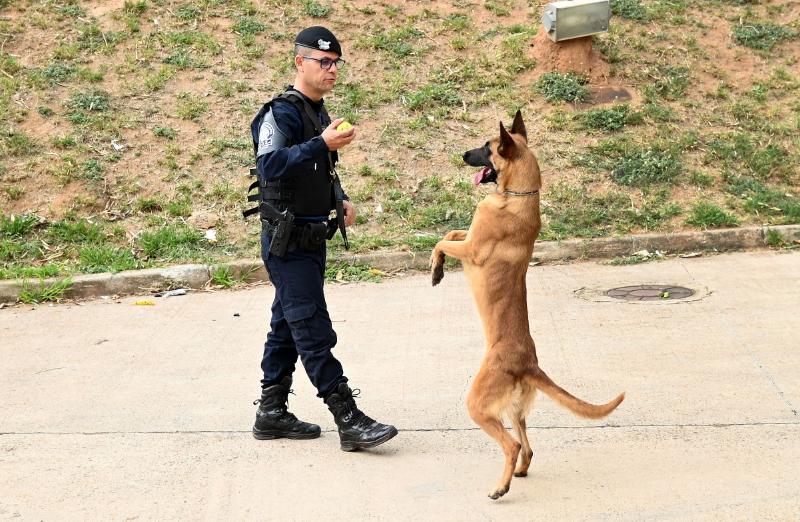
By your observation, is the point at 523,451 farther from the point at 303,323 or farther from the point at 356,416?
the point at 303,323

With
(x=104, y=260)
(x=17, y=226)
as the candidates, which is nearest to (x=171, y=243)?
(x=104, y=260)

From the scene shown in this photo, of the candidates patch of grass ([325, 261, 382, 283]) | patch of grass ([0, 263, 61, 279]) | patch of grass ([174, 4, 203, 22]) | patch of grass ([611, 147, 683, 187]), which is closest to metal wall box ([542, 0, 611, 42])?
patch of grass ([611, 147, 683, 187])

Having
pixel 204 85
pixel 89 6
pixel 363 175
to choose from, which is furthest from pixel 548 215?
pixel 89 6

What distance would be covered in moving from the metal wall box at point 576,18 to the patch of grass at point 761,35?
80.9 inches

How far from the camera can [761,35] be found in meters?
12.2

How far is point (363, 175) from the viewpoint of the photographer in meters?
10.2

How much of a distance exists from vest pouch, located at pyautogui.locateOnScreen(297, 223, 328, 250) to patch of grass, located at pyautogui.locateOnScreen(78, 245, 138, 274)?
4.03 metres

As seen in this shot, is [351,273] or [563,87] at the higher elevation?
[563,87]

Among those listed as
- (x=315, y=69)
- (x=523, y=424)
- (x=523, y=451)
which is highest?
(x=315, y=69)

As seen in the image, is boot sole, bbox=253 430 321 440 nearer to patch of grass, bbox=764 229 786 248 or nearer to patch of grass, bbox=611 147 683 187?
patch of grass, bbox=764 229 786 248

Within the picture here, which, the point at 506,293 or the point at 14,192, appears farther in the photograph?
the point at 14,192

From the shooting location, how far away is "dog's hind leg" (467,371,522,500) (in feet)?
15.5

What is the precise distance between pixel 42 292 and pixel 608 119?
5.99 m

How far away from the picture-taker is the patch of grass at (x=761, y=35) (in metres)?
12.1
